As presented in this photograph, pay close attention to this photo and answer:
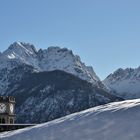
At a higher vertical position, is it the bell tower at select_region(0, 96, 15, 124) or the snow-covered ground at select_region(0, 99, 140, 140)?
the bell tower at select_region(0, 96, 15, 124)

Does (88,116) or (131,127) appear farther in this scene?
(88,116)

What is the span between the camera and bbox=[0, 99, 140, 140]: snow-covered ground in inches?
562

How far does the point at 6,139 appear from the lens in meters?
17.3

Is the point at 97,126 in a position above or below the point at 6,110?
below

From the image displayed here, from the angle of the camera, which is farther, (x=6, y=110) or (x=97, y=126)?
(x=6, y=110)

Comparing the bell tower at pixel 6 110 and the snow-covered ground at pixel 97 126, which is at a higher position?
the bell tower at pixel 6 110

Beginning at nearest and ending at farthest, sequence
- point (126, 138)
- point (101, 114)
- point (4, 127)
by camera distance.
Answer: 1. point (126, 138)
2. point (101, 114)
3. point (4, 127)

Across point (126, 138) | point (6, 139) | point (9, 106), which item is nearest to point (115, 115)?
point (126, 138)

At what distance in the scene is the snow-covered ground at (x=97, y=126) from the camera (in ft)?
46.8

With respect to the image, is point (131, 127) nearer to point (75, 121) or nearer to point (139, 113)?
point (139, 113)

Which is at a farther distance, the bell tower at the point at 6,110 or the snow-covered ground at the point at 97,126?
the bell tower at the point at 6,110

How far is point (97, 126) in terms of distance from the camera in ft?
49.4

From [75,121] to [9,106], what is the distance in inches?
3604

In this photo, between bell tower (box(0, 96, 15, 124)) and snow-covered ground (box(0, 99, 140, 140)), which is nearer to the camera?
snow-covered ground (box(0, 99, 140, 140))
